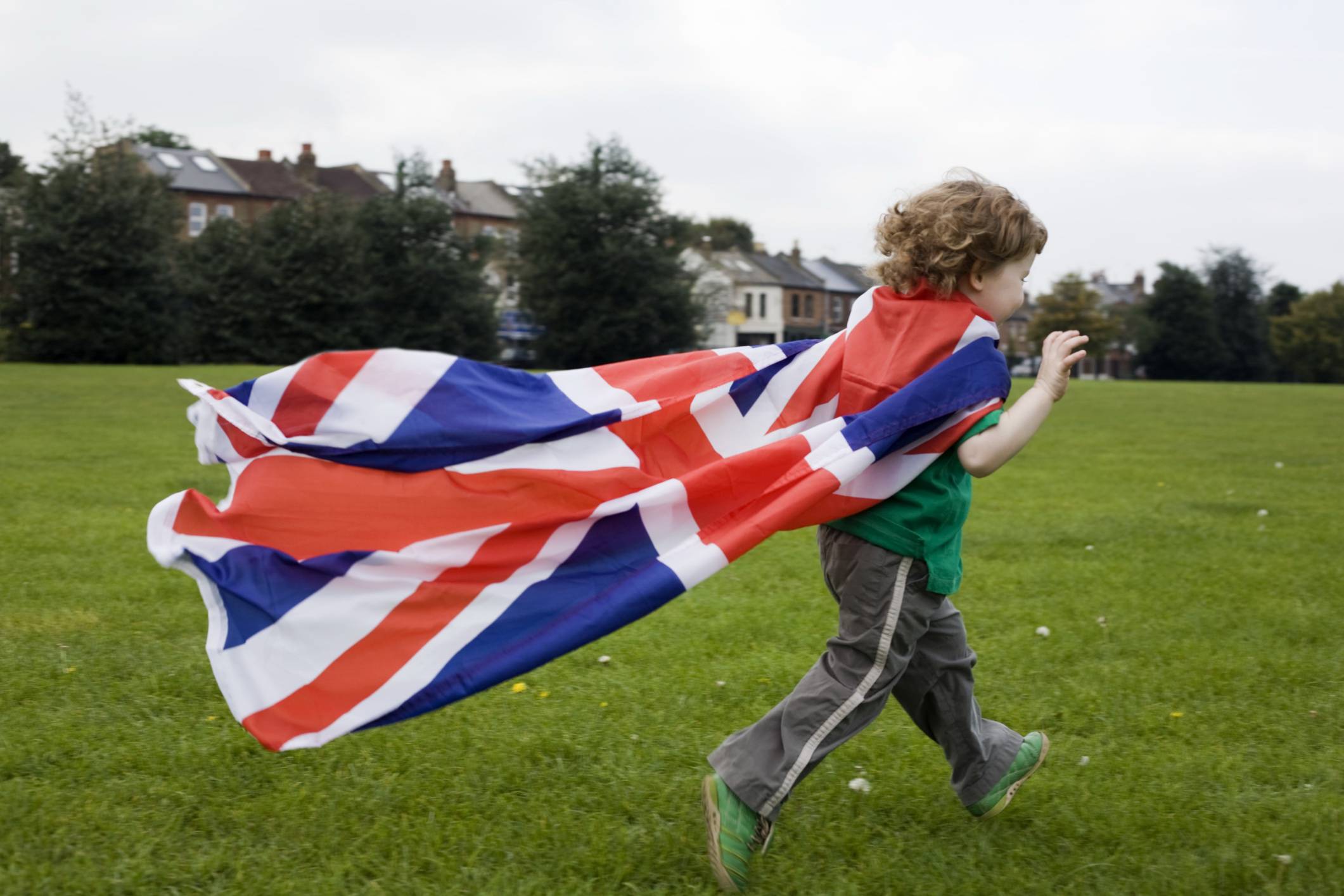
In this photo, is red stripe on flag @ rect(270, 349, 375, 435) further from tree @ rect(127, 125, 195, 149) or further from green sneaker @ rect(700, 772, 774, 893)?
tree @ rect(127, 125, 195, 149)

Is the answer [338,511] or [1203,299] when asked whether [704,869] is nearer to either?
[338,511]

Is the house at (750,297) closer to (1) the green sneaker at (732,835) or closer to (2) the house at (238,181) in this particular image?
(2) the house at (238,181)

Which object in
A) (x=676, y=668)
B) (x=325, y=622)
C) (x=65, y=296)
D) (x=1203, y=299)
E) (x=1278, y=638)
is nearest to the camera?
(x=325, y=622)

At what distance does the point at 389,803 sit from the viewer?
397 cm

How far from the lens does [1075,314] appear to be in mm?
84750

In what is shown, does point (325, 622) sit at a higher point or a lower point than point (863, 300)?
lower

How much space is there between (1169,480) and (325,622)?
38.1 ft

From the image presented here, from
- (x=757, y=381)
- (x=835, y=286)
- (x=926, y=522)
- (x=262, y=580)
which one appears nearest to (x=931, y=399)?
(x=926, y=522)

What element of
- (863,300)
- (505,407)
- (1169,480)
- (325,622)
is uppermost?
(863,300)

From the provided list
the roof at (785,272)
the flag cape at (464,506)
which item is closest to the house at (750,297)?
the roof at (785,272)

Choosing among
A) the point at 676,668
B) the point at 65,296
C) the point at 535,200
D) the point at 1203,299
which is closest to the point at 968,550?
the point at 676,668

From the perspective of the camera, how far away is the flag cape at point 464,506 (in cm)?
334

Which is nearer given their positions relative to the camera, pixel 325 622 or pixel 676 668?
pixel 325 622

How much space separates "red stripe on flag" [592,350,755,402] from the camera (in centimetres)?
391
